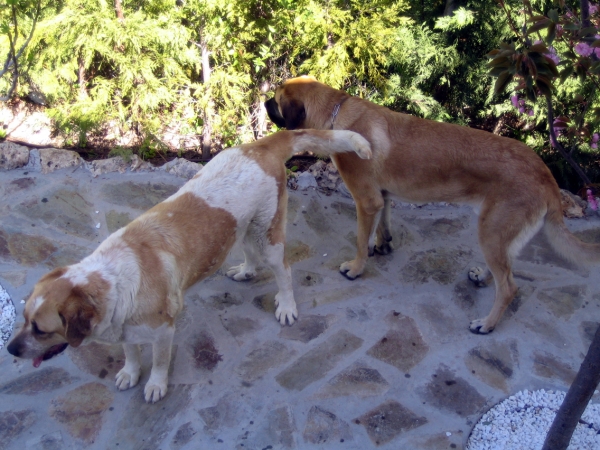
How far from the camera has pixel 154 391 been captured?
313 centimetres

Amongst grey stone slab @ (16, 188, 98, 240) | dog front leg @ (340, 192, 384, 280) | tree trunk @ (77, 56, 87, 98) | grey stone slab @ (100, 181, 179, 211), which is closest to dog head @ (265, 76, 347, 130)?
dog front leg @ (340, 192, 384, 280)

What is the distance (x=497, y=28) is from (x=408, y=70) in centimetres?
99

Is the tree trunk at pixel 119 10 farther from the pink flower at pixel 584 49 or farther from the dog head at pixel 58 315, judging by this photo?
the pink flower at pixel 584 49

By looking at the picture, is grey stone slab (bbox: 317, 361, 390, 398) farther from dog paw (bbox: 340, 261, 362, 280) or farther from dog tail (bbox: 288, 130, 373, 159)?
dog tail (bbox: 288, 130, 373, 159)

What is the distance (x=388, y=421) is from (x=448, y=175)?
175 cm

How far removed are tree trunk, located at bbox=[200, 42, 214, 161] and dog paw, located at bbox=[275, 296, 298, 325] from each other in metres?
2.26

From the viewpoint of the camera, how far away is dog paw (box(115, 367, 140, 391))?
125 inches

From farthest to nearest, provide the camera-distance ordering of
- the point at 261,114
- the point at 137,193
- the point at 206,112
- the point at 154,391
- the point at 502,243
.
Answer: the point at 261,114
the point at 206,112
the point at 137,193
the point at 502,243
the point at 154,391

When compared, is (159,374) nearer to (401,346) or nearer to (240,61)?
(401,346)

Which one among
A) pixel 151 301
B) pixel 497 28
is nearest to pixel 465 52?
pixel 497 28

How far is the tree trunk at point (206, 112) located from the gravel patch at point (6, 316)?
2.37 metres

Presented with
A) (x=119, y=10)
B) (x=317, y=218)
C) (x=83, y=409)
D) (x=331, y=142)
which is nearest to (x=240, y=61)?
(x=119, y=10)

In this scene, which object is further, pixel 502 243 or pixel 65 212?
pixel 65 212

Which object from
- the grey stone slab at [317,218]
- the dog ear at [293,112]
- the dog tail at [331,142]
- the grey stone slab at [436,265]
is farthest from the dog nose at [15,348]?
the grey stone slab at [436,265]
